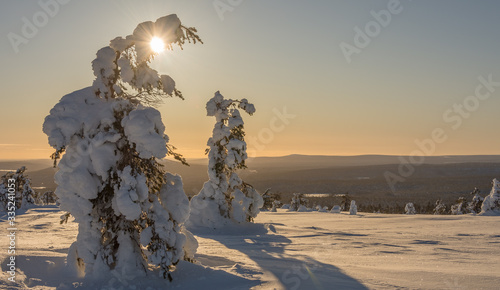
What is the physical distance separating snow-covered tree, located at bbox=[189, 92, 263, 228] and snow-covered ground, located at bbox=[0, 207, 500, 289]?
2820mm

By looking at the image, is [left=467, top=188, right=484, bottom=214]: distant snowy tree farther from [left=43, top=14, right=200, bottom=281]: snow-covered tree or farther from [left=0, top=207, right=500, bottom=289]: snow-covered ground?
[left=43, top=14, right=200, bottom=281]: snow-covered tree

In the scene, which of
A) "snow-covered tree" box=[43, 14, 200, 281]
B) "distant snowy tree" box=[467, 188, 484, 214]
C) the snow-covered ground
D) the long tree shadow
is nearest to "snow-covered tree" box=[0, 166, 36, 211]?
the snow-covered ground

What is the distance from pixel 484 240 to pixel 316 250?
20.9 feet

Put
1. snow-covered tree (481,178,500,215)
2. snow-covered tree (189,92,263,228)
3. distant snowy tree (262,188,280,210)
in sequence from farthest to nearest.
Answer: snow-covered tree (481,178,500,215)
distant snowy tree (262,188,280,210)
snow-covered tree (189,92,263,228)

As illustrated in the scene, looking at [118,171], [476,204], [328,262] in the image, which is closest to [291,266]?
[328,262]

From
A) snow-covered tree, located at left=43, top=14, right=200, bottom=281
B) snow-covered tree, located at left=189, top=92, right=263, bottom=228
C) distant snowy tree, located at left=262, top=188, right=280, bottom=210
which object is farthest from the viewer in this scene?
distant snowy tree, located at left=262, top=188, right=280, bottom=210

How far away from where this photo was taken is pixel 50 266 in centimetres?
870

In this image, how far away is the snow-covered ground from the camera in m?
7.55

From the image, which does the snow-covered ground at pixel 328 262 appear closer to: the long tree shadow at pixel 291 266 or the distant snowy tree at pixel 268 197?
the long tree shadow at pixel 291 266

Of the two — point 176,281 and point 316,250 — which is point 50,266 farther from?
point 316,250

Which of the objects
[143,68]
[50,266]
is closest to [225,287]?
[50,266]

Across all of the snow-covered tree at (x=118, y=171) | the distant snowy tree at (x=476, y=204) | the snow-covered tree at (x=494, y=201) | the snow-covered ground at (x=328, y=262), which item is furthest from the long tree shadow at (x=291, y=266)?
the distant snowy tree at (x=476, y=204)

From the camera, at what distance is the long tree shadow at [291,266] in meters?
7.52

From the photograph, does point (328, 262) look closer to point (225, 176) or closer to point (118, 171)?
point (118, 171)
